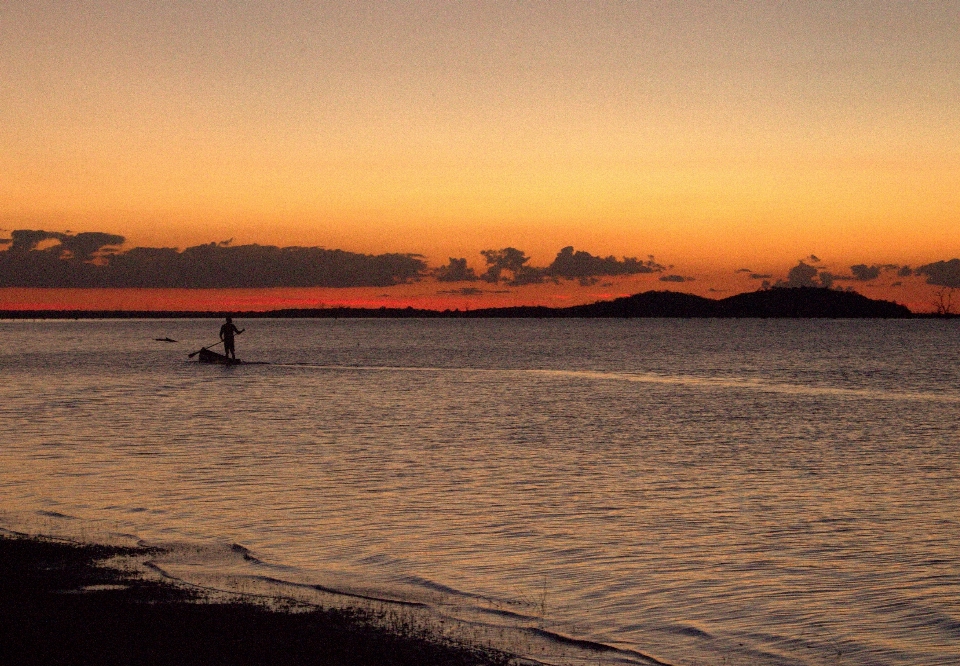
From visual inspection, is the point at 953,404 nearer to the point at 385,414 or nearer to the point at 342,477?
the point at 385,414

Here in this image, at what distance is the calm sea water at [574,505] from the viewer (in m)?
13.0

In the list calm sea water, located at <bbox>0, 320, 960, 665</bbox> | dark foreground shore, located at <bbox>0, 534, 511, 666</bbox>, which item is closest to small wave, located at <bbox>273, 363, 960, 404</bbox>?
calm sea water, located at <bbox>0, 320, 960, 665</bbox>

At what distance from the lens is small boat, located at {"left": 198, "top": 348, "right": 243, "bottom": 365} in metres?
87.4

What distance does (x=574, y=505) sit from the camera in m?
21.4

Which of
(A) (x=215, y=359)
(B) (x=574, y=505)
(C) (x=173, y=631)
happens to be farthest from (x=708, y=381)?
(C) (x=173, y=631)

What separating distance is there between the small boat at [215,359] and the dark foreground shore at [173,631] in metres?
75.5

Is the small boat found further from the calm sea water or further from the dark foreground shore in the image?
the dark foreground shore

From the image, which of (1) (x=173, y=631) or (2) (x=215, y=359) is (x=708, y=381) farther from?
(1) (x=173, y=631)

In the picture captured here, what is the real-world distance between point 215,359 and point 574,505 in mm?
72965

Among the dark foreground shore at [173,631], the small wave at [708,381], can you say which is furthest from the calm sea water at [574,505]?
the small wave at [708,381]

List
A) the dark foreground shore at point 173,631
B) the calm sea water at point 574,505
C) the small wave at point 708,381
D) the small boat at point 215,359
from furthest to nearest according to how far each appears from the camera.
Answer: the small boat at point 215,359, the small wave at point 708,381, the calm sea water at point 574,505, the dark foreground shore at point 173,631

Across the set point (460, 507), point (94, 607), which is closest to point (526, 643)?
point (94, 607)

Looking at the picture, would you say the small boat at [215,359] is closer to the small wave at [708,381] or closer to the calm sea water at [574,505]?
the small wave at [708,381]

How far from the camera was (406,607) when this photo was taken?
12.8 meters
